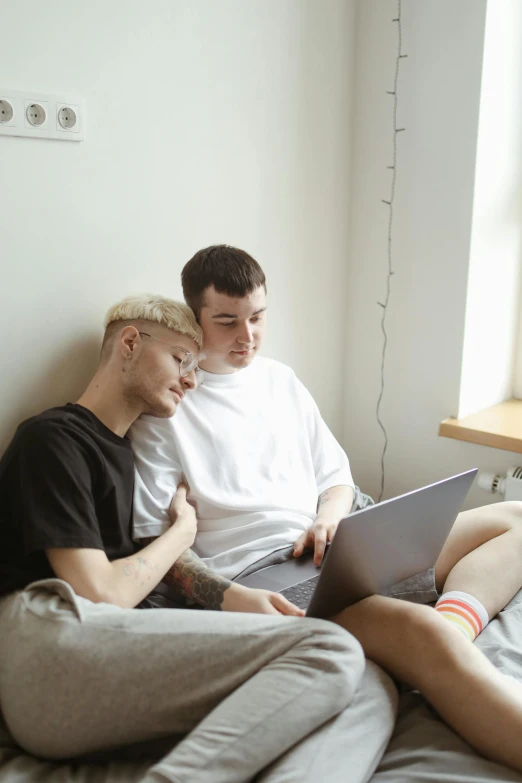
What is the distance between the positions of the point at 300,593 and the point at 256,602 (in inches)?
→ 6.1

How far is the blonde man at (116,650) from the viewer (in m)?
1.00

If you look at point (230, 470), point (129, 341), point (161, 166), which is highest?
point (161, 166)

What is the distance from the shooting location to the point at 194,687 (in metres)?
1.06

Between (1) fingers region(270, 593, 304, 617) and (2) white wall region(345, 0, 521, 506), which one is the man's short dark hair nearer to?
(1) fingers region(270, 593, 304, 617)

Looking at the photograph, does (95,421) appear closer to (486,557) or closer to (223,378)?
(223,378)

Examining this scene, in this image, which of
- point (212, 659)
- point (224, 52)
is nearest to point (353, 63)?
point (224, 52)

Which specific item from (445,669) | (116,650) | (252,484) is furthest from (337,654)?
(252,484)

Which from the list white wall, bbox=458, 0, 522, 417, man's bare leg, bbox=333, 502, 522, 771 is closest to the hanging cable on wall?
white wall, bbox=458, 0, 522, 417

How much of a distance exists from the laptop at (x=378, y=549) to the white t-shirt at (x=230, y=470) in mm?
124

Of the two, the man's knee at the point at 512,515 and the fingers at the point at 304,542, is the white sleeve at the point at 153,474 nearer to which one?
the fingers at the point at 304,542

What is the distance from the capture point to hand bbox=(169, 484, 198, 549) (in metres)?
1.43

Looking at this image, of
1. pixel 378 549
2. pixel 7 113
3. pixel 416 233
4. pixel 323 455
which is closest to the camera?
pixel 378 549

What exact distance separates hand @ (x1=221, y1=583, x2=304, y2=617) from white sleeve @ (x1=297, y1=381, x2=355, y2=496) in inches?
19.4

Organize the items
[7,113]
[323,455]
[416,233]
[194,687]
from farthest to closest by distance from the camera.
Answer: [416,233], [323,455], [7,113], [194,687]
